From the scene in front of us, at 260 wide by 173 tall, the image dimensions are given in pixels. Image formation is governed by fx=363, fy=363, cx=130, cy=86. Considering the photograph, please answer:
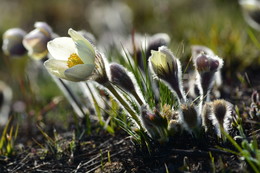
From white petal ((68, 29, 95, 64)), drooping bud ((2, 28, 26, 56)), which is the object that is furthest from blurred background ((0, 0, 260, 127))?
white petal ((68, 29, 95, 64))

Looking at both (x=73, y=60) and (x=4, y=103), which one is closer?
(x=73, y=60)

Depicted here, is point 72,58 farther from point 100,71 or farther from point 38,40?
point 38,40

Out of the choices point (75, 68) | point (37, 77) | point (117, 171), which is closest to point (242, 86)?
point (117, 171)

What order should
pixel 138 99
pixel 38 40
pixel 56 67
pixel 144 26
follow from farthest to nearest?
1. pixel 144 26
2. pixel 38 40
3. pixel 138 99
4. pixel 56 67

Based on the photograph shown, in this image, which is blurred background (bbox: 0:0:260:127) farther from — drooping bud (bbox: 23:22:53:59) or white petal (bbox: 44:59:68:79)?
white petal (bbox: 44:59:68:79)

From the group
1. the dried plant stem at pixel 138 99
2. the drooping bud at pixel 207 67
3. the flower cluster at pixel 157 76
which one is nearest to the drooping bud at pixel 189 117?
the flower cluster at pixel 157 76

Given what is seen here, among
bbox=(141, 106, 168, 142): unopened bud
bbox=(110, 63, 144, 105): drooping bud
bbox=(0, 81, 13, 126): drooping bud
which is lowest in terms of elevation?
bbox=(0, 81, 13, 126): drooping bud

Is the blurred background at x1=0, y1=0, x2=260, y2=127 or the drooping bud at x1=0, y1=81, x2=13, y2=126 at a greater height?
the blurred background at x1=0, y1=0, x2=260, y2=127

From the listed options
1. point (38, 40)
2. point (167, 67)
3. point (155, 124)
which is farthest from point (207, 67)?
point (38, 40)

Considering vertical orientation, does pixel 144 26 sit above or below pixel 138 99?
below
